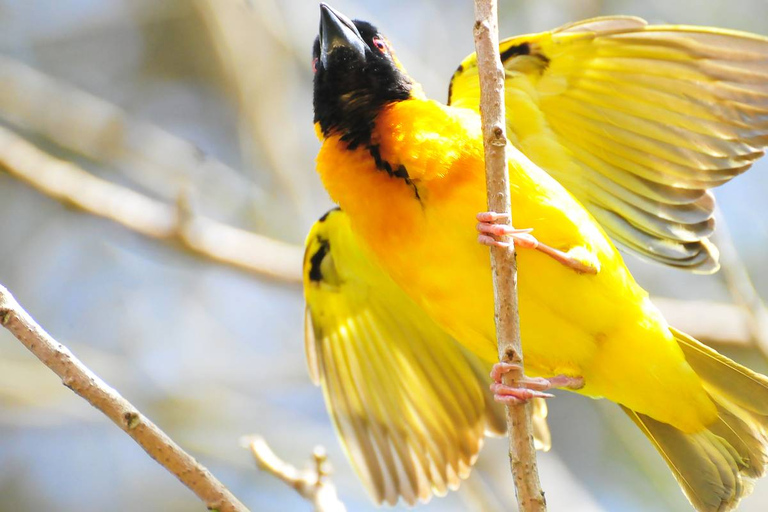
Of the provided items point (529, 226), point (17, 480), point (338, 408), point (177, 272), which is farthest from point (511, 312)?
point (17, 480)

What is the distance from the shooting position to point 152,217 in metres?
6.00

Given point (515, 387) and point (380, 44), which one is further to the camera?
point (380, 44)

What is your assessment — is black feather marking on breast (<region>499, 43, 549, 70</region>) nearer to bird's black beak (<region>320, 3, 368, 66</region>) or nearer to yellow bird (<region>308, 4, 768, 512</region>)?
yellow bird (<region>308, 4, 768, 512</region>)

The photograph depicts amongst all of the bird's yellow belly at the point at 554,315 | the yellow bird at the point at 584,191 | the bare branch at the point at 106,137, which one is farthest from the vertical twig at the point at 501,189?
the bare branch at the point at 106,137

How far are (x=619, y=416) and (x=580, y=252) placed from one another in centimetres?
484

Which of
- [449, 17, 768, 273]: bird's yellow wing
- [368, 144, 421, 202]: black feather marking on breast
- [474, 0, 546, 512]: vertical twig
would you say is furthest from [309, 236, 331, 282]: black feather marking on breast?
[474, 0, 546, 512]: vertical twig

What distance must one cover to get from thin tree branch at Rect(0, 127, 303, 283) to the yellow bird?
1331mm

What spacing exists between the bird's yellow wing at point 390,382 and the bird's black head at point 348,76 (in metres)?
1.04

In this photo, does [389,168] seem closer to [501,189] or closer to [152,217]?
[501,189]

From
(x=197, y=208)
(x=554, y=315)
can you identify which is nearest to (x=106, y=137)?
(x=197, y=208)

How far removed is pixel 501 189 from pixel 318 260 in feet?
7.04

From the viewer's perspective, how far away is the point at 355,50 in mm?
4145

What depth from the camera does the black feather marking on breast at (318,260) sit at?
4.89m

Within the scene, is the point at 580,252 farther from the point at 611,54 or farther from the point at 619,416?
the point at 619,416
